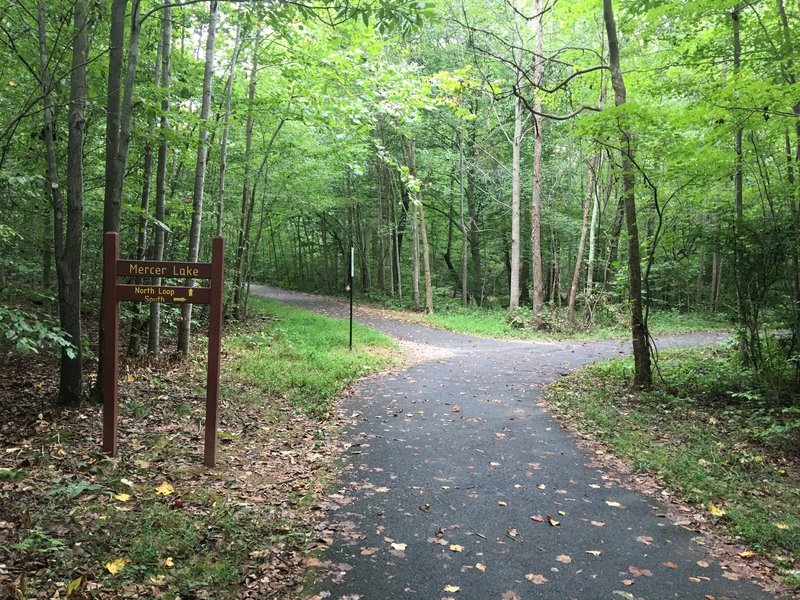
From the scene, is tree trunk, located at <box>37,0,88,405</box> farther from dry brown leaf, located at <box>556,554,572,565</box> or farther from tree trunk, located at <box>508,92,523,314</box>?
tree trunk, located at <box>508,92,523,314</box>

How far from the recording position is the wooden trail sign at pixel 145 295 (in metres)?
5.35

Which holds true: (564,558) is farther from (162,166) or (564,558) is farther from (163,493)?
(162,166)

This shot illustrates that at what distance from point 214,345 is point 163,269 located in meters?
0.93

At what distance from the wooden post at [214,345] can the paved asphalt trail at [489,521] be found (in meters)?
1.47

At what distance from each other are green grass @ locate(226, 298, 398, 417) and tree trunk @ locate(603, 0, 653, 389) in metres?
5.34

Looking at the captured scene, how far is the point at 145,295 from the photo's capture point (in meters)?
5.38

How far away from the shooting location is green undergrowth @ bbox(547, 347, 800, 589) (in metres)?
4.66

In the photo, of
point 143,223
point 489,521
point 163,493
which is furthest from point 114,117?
point 489,521

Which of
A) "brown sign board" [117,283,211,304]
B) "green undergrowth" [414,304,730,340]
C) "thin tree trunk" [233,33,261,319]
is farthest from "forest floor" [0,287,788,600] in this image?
"green undergrowth" [414,304,730,340]

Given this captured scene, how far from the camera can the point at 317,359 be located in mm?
11258

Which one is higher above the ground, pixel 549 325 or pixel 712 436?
pixel 549 325

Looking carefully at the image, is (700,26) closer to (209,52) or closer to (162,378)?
(209,52)

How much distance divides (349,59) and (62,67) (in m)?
4.67

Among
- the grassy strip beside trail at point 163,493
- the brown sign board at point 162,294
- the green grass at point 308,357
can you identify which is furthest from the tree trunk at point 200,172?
the brown sign board at point 162,294
